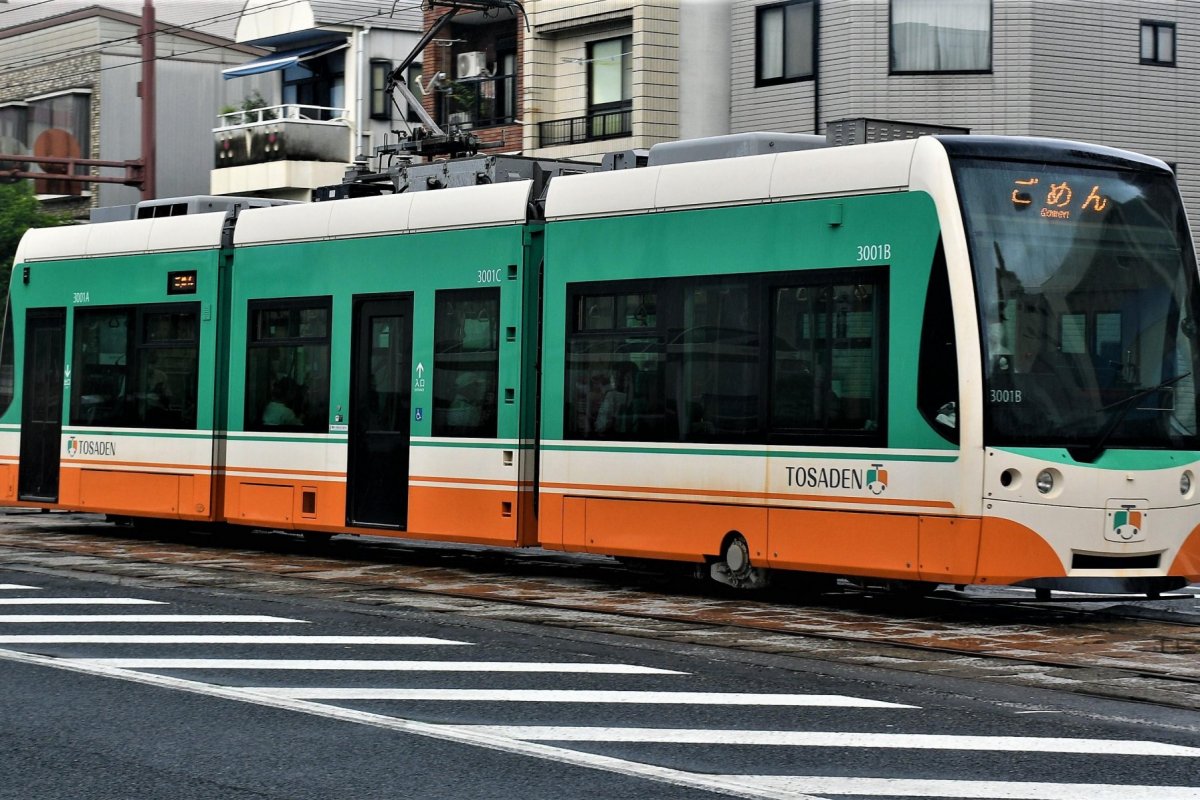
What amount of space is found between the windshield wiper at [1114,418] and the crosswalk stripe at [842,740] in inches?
174

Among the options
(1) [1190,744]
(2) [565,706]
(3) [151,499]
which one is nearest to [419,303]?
(3) [151,499]

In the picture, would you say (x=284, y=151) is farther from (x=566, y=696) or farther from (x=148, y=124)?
(x=566, y=696)

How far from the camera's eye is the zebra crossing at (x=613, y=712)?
744 cm

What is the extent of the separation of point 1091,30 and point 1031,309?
1917 centimetres

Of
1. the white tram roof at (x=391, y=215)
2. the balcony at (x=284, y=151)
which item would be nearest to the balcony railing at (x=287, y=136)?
the balcony at (x=284, y=151)

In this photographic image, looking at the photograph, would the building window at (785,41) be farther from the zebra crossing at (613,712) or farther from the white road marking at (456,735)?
the white road marking at (456,735)

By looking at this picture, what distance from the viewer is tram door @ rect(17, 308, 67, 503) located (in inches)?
829

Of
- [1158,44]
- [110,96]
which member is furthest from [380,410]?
[110,96]

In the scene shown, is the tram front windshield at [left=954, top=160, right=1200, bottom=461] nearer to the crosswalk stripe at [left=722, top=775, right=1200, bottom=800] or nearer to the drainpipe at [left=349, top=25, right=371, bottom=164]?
the crosswalk stripe at [left=722, top=775, right=1200, bottom=800]

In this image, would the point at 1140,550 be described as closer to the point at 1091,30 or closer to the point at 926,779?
the point at 926,779

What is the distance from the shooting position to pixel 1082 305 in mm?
12828

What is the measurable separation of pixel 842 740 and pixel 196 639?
503 cm

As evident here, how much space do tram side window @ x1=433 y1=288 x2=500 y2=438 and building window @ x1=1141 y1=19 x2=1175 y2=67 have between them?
18325 mm

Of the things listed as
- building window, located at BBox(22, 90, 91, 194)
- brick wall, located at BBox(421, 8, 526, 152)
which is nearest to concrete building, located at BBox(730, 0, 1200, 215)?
brick wall, located at BBox(421, 8, 526, 152)
